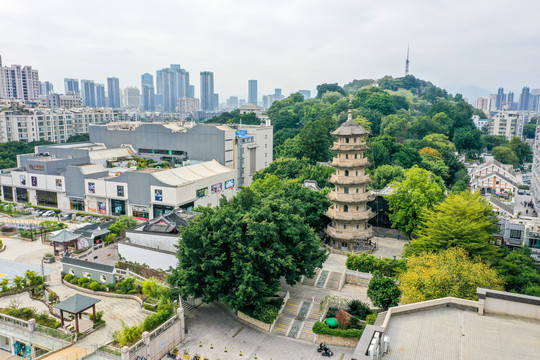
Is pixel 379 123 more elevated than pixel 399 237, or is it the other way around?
pixel 379 123

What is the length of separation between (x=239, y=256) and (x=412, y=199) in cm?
2205

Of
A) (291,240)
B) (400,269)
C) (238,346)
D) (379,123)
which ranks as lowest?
(238,346)

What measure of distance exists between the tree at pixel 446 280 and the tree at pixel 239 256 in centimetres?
790

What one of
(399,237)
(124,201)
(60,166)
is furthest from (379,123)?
(60,166)

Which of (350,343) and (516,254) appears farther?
(516,254)

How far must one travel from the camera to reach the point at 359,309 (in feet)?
97.6

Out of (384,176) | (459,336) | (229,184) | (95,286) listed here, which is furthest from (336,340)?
(229,184)

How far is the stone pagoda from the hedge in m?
14.8

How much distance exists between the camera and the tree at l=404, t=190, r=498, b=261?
30.5 m

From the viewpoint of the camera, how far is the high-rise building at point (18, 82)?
149250 millimetres

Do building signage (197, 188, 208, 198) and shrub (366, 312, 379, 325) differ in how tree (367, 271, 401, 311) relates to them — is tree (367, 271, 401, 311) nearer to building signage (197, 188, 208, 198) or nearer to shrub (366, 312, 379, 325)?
shrub (366, 312, 379, 325)

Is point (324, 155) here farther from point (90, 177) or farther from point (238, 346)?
point (238, 346)

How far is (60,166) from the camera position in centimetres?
6006

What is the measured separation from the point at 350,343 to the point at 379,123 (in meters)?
68.1
